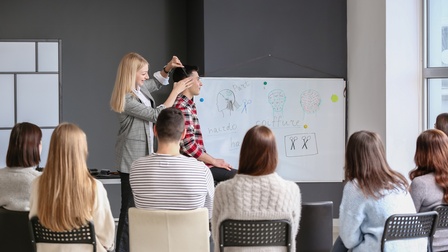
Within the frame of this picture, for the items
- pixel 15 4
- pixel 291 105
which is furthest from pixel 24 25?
pixel 291 105

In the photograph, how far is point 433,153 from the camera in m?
3.91

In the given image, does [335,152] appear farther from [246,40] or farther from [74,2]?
[74,2]

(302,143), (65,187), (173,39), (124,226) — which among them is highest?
(173,39)

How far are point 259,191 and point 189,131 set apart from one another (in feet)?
5.51

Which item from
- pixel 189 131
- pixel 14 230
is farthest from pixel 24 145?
pixel 189 131

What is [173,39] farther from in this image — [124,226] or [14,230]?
[14,230]

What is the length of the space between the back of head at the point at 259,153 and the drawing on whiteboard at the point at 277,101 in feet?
11.8

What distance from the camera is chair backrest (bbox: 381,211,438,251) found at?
11.3 feet

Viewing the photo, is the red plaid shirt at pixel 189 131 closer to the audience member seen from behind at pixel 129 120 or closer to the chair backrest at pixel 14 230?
the audience member seen from behind at pixel 129 120

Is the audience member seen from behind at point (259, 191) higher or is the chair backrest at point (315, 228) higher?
the audience member seen from behind at point (259, 191)

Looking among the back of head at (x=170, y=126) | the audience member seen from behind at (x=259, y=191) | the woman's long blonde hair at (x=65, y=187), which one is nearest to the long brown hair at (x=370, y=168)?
the audience member seen from behind at (x=259, y=191)

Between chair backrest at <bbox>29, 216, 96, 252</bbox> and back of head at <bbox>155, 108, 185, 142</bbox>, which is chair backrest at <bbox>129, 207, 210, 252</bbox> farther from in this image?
back of head at <bbox>155, 108, 185, 142</bbox>

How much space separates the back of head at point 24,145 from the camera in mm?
3773

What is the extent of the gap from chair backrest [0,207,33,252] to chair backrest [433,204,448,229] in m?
2.07
